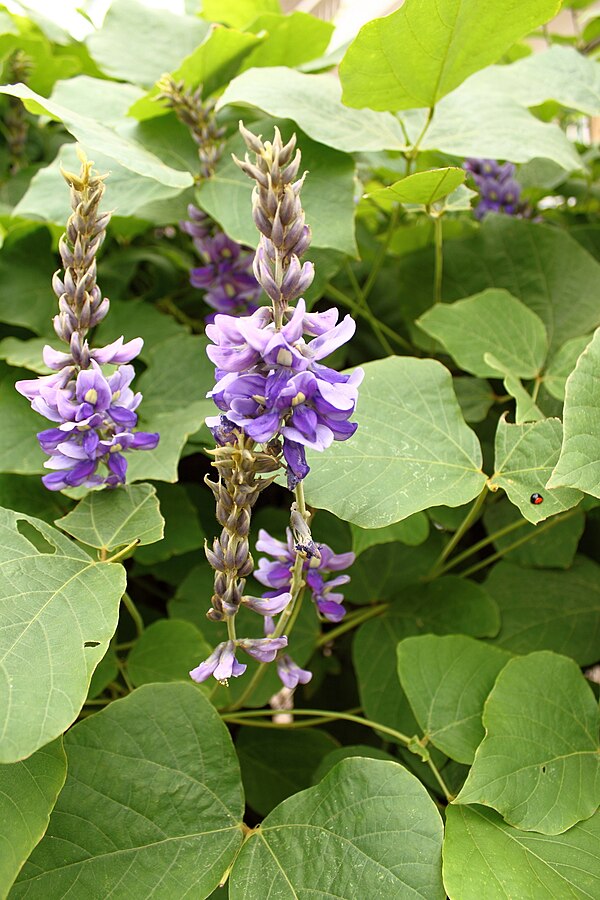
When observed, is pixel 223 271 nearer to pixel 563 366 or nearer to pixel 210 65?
pixel 210 65

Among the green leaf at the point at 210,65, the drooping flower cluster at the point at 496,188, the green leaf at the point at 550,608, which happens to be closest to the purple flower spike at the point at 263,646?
the green leaf at the point at 550,608

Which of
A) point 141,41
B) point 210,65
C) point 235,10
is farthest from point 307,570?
point 235,10

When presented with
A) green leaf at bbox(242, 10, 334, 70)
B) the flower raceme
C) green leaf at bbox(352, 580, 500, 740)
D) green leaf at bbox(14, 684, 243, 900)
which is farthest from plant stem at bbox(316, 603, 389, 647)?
green leaf at bbox(242, 10, 334, 70)

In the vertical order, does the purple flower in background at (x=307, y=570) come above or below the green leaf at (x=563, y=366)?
below

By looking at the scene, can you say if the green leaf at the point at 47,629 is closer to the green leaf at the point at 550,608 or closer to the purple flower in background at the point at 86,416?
the purple flower in background at the point at 86,416

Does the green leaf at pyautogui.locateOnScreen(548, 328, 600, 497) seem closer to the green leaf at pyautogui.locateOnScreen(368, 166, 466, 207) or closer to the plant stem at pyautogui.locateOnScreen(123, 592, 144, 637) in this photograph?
the green leaf at pyautogui.locateOnScreen(368, 166, 466, 207)

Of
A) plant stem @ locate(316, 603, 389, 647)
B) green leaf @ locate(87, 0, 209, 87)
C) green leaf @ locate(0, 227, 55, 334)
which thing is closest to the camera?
plant stem @ locate(316, 603, 389, 647)
